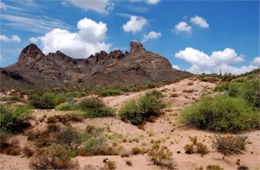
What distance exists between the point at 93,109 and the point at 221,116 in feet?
36.2

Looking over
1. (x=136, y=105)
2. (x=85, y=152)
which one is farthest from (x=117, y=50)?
(x=85, y=152)

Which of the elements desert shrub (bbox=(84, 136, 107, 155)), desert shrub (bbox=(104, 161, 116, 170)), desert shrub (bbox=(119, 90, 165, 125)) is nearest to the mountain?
desert shrub (bbox=(119, 90, 165, 125))

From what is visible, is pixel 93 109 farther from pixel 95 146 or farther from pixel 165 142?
pixel 165 142

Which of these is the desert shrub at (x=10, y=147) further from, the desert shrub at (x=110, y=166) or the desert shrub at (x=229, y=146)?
the desert shrub at (x=229, y=146)

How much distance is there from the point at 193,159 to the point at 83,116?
12540 mm

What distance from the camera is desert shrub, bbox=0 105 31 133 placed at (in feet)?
60.7

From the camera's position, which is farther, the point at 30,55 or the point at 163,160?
the point at 30,55

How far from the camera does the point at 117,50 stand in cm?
15188

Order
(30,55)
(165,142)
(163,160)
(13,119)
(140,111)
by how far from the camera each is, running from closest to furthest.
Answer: (163,160) < (165,142) < (13,119) < (140,111) < (30,55)

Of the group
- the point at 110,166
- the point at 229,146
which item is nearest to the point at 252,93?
the point at 229,146

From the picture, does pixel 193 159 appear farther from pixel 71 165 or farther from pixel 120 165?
pixel 71 165

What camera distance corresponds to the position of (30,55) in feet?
449

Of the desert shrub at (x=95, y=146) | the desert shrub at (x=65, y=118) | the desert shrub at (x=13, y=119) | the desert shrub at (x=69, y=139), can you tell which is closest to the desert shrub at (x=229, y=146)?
the desert shrub at (x=95, y=146)

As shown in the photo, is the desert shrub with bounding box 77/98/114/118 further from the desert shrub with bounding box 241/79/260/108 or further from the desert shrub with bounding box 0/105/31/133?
the desert shrub with bounding box 241/79/260/108
